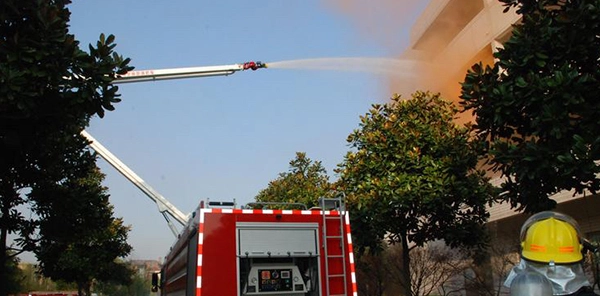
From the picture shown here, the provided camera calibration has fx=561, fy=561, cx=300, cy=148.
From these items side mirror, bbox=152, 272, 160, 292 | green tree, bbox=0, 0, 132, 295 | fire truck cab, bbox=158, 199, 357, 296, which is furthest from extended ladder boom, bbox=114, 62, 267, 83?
fire truck cab, bbox=158, 199, 357, 296

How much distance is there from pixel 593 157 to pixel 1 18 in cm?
729

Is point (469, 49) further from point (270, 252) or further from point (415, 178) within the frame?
point (270, 252)

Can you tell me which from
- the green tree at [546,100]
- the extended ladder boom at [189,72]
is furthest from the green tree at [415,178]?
the extended ladder boom at [189,72]

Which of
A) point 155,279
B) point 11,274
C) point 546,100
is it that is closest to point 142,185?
point 11,274

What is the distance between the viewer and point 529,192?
7.61m

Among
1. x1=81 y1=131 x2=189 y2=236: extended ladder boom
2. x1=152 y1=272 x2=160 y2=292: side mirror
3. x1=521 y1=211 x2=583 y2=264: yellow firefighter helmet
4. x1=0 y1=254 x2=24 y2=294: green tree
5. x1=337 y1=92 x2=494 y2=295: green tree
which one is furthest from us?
x1=81 y1=131 x2=189 y2=236: extended ladder boom

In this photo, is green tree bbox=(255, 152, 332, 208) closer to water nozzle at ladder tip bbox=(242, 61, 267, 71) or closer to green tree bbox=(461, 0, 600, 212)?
water nozzle at ladder tip bbox=(242, 61, 267, 71)

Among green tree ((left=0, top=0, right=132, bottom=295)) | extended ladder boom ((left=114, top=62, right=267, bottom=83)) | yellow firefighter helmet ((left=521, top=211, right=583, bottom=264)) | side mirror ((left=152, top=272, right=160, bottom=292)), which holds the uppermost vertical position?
extended ladder boom ((left=114, top=62, right=267, bottom=83))

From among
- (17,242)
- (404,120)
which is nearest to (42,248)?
(17,242)

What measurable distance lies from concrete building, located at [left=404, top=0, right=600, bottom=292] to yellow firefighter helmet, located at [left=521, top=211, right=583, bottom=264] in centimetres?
1393

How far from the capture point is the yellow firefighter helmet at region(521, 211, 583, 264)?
229 centimetres

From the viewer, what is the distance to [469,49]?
2467cm

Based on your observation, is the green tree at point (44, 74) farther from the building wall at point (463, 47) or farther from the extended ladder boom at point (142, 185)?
the extended ladder boom at point (142, 185)

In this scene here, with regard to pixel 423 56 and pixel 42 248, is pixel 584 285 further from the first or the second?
pixel 423 56
